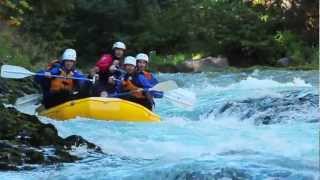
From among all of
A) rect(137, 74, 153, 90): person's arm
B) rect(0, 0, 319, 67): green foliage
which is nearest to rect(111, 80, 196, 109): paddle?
rect(137, 74, 153, 90): person's arm

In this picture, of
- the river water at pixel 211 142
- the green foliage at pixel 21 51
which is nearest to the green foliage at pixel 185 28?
the green foliage at pixel 21 51

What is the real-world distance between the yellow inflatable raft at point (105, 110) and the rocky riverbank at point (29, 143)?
1.48 metres

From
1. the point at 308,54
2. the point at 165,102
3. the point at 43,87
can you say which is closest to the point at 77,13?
the point at 308,54

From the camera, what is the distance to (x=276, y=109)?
9.38 metres

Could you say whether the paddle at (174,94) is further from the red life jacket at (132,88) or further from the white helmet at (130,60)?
the white helmet at (130,60)

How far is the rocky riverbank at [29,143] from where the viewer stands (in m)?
6.11

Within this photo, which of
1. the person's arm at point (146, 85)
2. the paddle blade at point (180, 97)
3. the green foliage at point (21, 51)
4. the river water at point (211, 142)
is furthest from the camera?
the green foliage at point (21, 51)

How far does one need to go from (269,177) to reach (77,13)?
2005cm

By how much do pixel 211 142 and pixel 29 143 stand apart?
1.96m

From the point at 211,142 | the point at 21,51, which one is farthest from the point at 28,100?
the point at 21,51

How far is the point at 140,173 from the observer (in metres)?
5.56

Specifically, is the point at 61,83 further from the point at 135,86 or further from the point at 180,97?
the point at 180,97

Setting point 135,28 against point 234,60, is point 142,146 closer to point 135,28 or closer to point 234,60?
point 234,60

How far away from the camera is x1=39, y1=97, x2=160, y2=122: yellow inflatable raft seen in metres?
8.89
